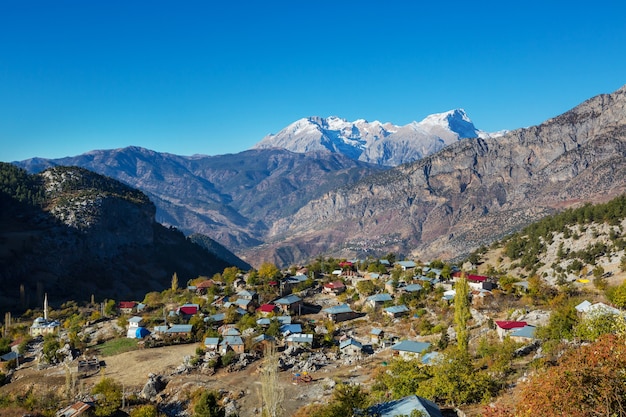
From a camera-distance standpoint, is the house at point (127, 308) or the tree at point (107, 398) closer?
the tree at point (107, 398)

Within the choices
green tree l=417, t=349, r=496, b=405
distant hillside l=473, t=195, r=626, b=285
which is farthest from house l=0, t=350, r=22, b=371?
distant hillside l=473, t=195, r=626, b=285

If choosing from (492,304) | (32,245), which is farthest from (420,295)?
(32,245)

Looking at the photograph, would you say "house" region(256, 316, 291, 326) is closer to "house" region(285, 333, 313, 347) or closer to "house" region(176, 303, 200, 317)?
"house" region(285, 333, 313, 347)

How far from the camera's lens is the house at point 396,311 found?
6750 cm

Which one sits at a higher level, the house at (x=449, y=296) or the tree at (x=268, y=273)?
the tree at (x=268, y=273)

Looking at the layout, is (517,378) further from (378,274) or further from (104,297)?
(104,297)

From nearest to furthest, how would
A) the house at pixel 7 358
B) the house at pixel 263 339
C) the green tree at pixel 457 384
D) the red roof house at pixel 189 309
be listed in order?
1. the green tree at pixel 457 384
2. the house at pixel 7 358
3. the house at pixel 263 339
4. the red roof house at pixel 189 309

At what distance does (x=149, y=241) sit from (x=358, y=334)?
116m

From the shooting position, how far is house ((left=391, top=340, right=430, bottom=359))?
48.6m

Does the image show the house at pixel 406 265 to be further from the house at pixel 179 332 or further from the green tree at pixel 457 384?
the green tree at pixel 457 384

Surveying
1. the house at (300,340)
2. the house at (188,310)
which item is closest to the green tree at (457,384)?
the house at (300,340)

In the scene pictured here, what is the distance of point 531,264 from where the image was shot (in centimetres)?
8919

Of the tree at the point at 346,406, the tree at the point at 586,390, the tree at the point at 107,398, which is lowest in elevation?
the tree at the point at 107,398

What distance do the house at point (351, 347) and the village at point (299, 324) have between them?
139 millimetres
